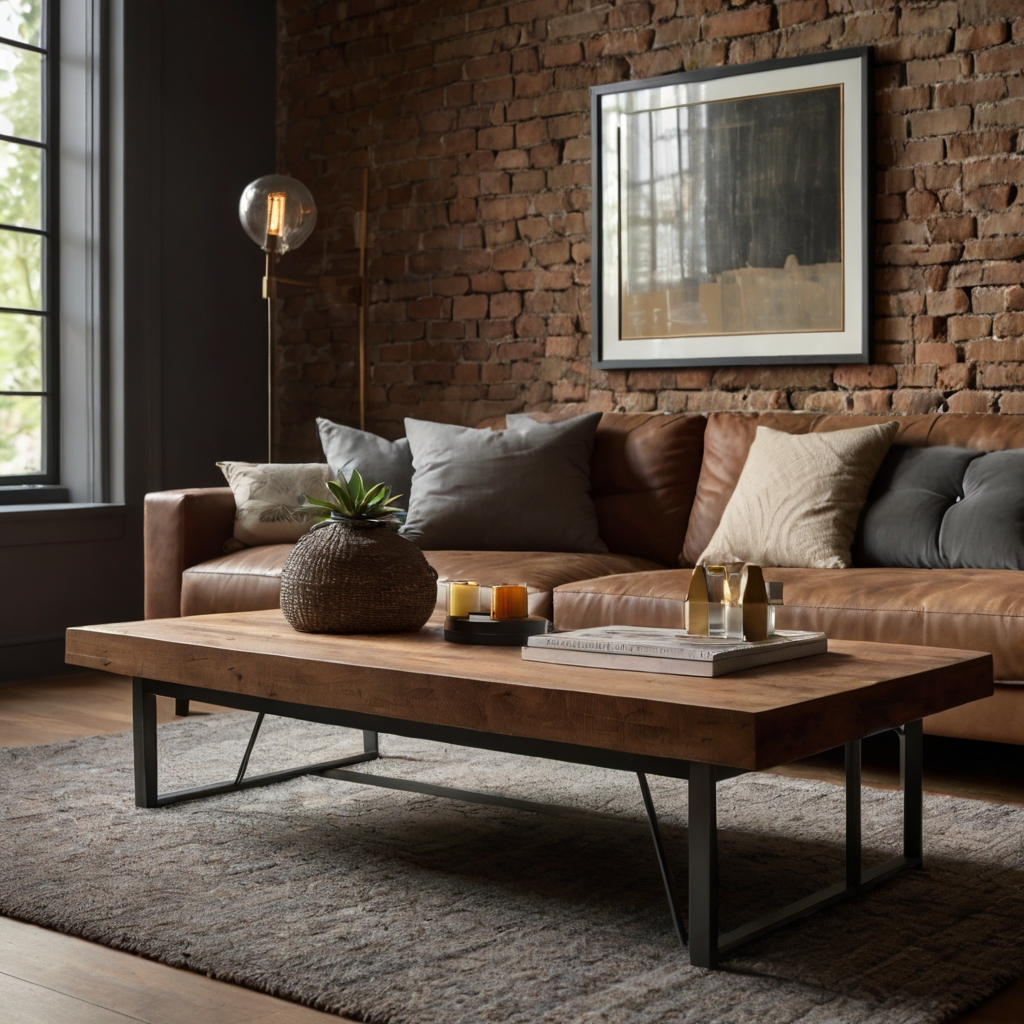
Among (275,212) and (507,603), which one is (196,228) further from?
(507,603)

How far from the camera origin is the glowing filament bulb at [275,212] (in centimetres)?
468

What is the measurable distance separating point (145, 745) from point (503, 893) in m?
0.93

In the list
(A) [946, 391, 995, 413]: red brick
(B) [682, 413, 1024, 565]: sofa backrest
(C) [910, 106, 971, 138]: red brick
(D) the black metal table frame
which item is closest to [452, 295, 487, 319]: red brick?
(B) [682, 413, 1024, 565]: sofa backrest

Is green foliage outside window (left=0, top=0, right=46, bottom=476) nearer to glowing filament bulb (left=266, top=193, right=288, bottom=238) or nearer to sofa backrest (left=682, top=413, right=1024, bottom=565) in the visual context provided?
glowing filament bulb (left=266, top=193, right=288, bottom=238)

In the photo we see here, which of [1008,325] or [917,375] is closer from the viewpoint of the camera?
[1008,325]

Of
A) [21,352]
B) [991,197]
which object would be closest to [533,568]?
[991,197]

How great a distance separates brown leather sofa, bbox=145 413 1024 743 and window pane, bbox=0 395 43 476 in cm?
94

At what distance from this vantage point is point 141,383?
16.2 ft

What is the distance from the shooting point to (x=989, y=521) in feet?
11.0

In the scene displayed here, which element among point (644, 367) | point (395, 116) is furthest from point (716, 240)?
point (395, 116)

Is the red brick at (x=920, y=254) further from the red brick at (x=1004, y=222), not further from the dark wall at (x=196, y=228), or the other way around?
the dark wall at (x=196, y=228)

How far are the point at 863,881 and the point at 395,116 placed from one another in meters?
3.83

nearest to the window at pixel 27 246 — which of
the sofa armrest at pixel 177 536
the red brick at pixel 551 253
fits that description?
the sofa armrest at pixel 177 536

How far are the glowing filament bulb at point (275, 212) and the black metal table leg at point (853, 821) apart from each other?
10.4 feet
